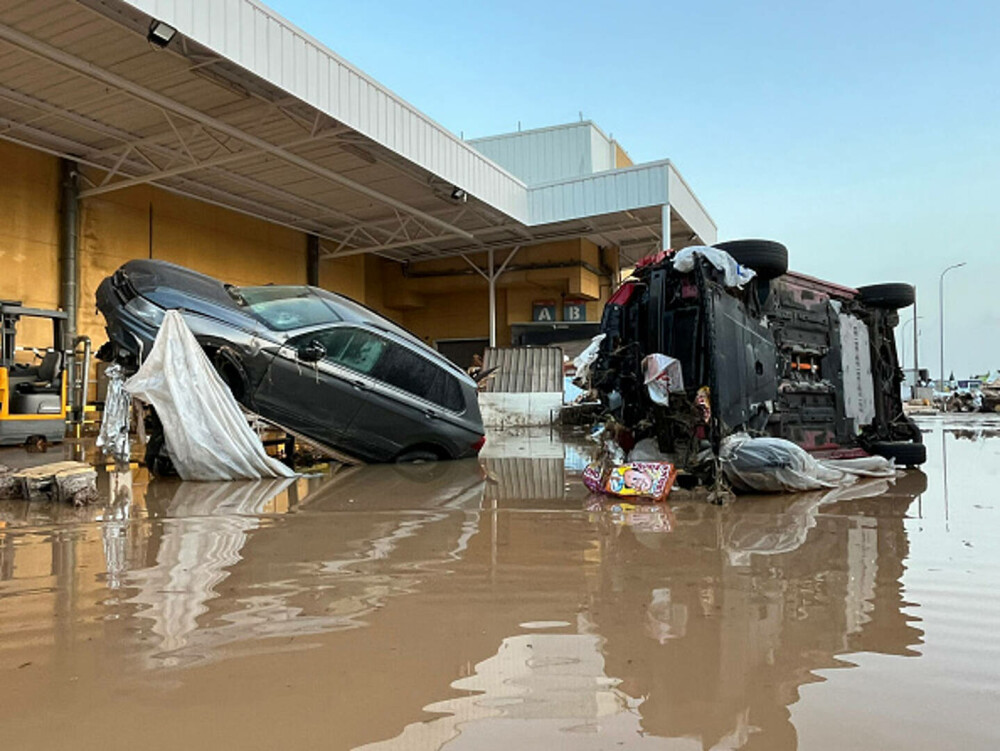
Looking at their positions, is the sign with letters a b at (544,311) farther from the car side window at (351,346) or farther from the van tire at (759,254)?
the van tire at (759,254)

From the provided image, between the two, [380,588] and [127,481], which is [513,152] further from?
[380,588]

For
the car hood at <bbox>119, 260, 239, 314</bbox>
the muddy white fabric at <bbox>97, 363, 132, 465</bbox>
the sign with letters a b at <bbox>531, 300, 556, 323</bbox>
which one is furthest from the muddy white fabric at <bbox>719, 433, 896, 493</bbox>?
the sign with letters a b at <bbox>531, 300, 556, 323</bbox>

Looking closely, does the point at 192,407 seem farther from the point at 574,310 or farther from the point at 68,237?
the point at 574,310

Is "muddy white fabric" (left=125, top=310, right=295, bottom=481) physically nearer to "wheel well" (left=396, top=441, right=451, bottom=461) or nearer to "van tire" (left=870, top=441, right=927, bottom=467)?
"wheel well" (left=396, top=441, right=451, bottom=461)

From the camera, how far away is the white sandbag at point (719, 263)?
5.94 metres

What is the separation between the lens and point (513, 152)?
87.7 ft

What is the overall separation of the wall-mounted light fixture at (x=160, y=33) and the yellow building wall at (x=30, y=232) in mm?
6027

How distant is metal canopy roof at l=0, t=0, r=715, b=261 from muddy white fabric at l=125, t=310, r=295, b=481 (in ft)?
17.8

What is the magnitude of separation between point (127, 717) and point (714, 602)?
6.84ft

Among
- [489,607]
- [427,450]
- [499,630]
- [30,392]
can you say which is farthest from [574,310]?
[499,630]

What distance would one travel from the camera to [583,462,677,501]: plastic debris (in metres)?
5.37

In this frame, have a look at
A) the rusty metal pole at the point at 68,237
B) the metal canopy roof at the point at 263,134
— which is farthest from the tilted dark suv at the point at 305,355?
the rusty metal pole at the point at 68,237

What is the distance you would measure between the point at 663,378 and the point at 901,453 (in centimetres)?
330

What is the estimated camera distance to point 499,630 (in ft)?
8.27
